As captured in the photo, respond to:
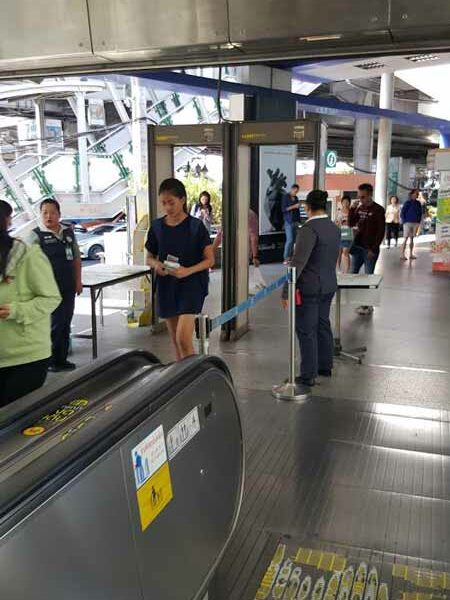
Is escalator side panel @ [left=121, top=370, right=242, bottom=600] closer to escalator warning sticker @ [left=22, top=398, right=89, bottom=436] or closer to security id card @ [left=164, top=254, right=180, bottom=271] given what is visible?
escalator warning sticker @ [left=22, top=398, right=89, bottom=436]

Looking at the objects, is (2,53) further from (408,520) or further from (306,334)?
(408,520)

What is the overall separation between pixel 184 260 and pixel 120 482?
2.93 metres

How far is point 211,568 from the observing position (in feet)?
7.88

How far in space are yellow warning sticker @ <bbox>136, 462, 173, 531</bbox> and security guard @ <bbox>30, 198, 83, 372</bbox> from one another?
3.55 meters

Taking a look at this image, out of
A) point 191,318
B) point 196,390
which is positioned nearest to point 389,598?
point 196,390

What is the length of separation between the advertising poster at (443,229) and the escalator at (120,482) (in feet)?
32.7

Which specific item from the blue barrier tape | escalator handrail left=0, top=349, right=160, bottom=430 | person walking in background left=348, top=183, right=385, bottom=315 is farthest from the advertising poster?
escalator handrail left=0, top=349, right=160, bottom=430

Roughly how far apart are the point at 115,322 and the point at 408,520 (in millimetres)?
5321

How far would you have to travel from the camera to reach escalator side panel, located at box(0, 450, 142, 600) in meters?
1.33

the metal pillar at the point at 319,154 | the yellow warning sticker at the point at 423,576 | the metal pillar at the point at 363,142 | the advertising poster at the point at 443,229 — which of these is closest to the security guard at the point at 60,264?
the metal pillar at the point at 319,154

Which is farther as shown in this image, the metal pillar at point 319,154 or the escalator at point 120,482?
the metal pillar at point 319,154

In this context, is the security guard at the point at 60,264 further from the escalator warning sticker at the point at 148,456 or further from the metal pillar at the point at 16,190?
the metal pillar at the point at 16,190

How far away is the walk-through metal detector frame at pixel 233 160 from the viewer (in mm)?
6020

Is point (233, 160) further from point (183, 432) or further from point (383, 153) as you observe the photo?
point (383, 153)
